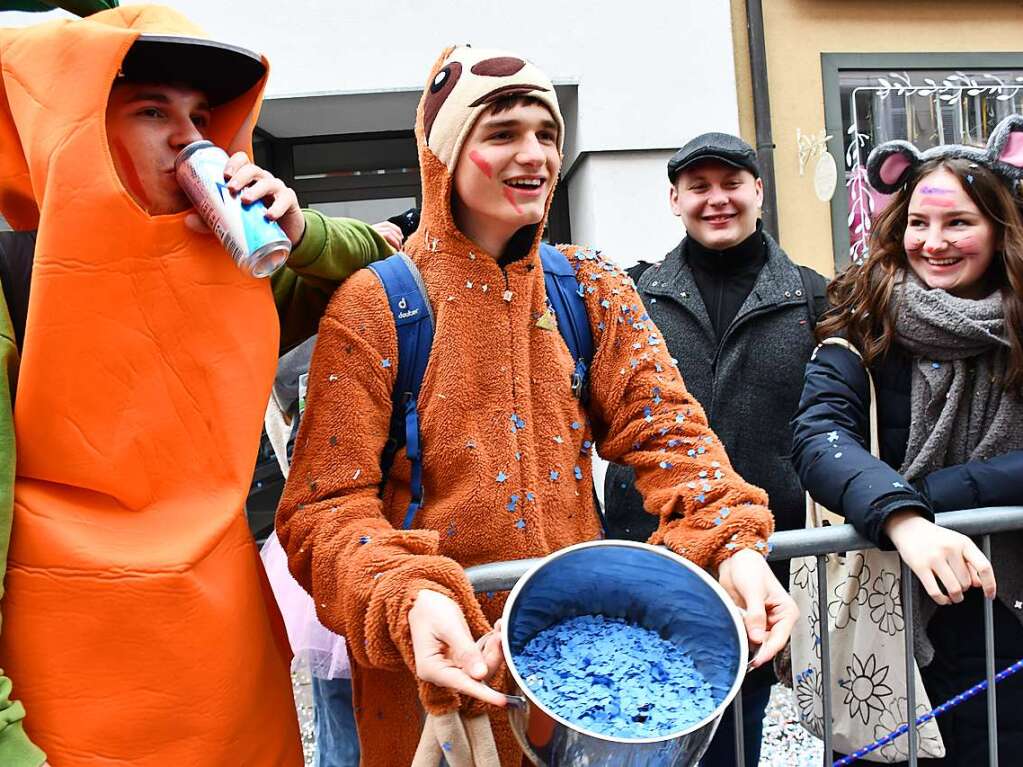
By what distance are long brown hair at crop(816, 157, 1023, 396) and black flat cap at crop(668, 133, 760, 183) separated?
49 centimetres

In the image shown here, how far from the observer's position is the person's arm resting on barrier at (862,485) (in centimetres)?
152

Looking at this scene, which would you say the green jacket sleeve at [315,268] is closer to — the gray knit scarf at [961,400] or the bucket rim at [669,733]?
the bucket rim at [669,733]

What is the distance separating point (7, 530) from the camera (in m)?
1.03

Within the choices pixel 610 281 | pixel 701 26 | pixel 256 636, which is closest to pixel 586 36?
pixel 701 26

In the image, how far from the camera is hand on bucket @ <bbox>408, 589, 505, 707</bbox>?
3.28ft

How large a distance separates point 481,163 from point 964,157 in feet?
4.02

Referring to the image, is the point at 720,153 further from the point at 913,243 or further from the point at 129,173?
the point at 129,173

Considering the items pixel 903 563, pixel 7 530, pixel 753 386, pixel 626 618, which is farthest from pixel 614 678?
pixel 753 386

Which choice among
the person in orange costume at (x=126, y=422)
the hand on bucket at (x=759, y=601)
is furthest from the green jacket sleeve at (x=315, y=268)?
the hand on bucket at (x=759, y=601)

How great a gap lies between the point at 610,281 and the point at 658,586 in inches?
24.6

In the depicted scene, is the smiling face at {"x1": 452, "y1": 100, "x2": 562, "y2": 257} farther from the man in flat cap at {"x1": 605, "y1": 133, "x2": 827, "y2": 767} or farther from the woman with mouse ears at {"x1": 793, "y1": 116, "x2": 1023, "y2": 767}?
the man in flat cap at {"x1": 605, "y1": 133, "x2": 827, "y2": 767}

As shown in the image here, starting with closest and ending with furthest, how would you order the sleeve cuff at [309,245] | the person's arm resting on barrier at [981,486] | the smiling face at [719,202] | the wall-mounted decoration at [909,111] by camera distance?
the sleeve cuff at [309,245] → the person's arm resting on barrier at [981,486] → the smiling face at [719,202] → the wall-mounted decoration at [909,111]

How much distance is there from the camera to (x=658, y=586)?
113 cm

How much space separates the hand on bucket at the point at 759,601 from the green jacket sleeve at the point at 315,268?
0.79 metres
